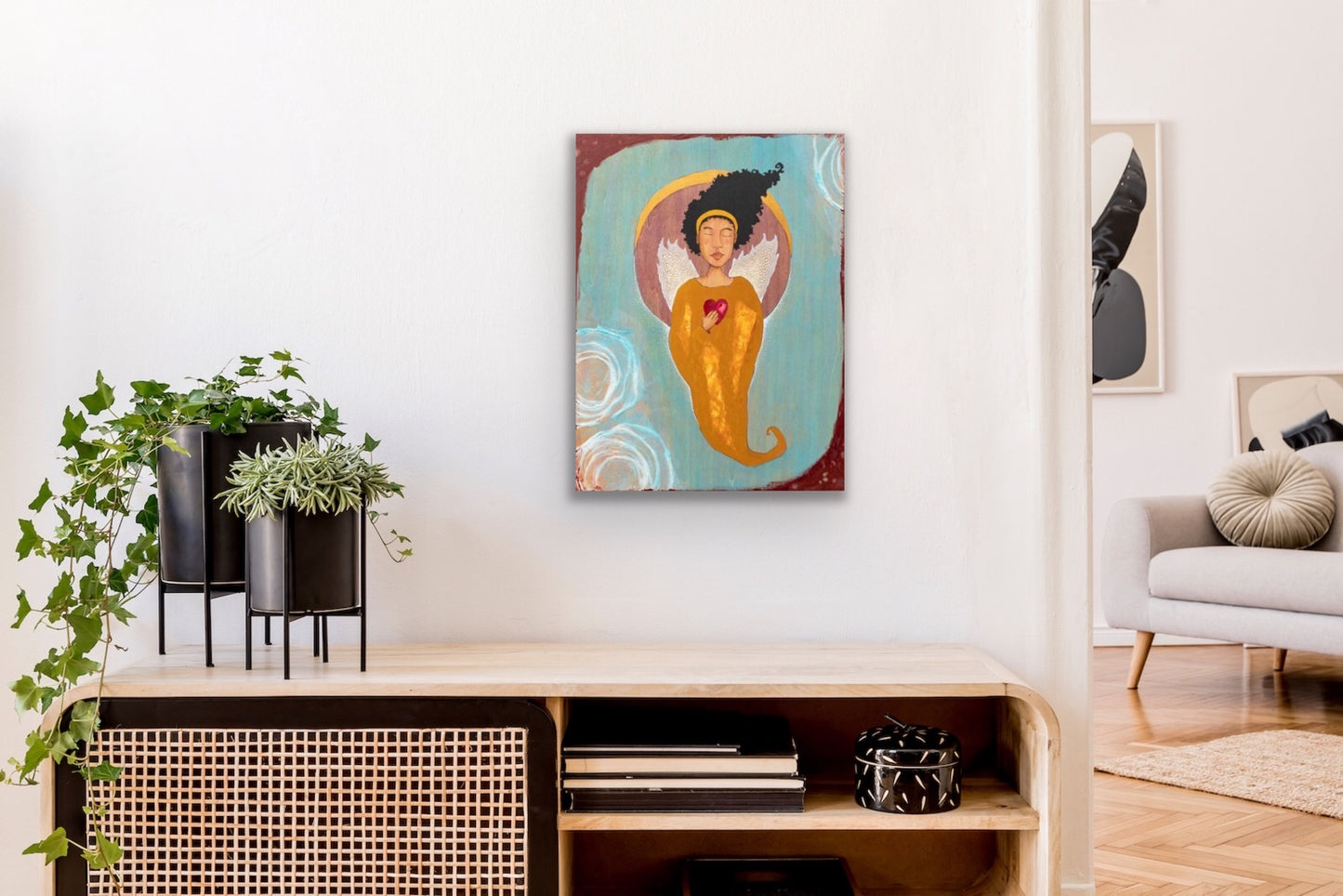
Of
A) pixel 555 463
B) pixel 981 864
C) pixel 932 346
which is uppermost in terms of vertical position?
pixel 932 346

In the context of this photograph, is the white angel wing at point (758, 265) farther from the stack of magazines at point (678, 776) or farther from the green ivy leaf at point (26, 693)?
the green ivy leaf at point (26, 693)

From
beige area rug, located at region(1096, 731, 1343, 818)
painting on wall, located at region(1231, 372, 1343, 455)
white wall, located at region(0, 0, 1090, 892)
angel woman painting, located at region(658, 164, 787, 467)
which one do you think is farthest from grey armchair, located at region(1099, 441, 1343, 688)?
angel woman painting, located at region(658, 164, 787, 467)

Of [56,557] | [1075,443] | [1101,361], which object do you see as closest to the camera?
[56,557]

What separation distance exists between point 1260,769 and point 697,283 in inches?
83.5

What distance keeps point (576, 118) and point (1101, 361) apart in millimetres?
3370

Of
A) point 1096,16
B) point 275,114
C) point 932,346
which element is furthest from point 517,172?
point 1096,16

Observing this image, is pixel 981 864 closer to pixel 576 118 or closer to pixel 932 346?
pixel 932 346

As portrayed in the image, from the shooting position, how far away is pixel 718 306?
6.59 feet

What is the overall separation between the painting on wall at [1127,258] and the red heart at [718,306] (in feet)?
10.5

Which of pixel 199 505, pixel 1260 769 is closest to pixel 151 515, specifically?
pixel 199 505

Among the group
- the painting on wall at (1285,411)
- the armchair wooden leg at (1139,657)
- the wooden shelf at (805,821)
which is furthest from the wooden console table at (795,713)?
the painting on wall at (1285,411)

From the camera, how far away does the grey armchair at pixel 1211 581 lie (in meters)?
3.64

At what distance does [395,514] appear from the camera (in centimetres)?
204

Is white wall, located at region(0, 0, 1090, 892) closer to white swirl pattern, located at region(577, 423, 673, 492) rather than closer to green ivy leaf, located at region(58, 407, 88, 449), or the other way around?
white swirl pattern, located at region(577, 423, 673, 492)
